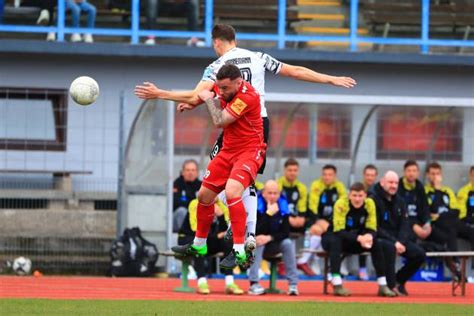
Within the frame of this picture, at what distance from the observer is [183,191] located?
62.2 ft

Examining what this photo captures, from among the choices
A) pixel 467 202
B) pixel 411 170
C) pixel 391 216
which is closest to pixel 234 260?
pixel 391 216

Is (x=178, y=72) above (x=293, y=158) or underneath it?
above

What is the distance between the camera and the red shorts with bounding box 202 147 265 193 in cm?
1195

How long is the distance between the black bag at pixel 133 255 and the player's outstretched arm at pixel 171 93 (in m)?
6.96

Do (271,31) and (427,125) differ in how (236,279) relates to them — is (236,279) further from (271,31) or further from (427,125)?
(271,31)

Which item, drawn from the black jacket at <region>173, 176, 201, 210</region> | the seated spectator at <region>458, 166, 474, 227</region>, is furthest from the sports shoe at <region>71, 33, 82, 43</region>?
the seated spectator at <region>458, 166, 474, 227</region>

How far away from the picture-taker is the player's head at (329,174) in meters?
19.5

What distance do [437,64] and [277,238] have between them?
8019mm

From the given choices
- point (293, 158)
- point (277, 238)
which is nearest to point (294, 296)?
point (277, 238)

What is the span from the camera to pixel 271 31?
2422 centimetres

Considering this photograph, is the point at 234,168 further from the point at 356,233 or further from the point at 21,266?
the point at 21,266

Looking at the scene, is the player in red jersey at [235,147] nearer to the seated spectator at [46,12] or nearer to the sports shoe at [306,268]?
the sports shoe at [306,268]

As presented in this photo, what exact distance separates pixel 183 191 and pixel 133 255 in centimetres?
117

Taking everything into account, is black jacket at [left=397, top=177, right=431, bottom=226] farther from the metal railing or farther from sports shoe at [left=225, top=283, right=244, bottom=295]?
the metal railing
